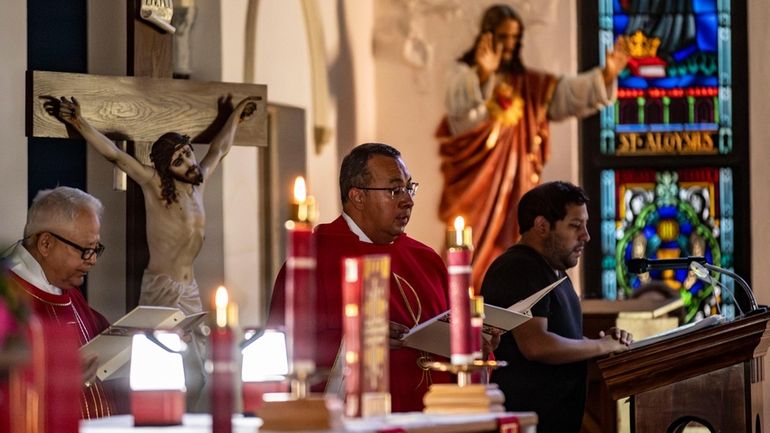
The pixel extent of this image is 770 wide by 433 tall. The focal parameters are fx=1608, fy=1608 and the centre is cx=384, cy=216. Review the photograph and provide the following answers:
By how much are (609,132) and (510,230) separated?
120cm

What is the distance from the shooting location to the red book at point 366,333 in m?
3.59

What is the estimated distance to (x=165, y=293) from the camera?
24.1 feet

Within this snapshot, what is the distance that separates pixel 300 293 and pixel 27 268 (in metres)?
2.43

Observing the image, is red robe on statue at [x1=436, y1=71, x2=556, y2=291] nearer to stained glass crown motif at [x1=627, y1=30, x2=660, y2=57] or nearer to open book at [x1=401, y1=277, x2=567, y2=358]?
stained glass crown motif at [x1=627, y1=30, x2=660, y2=57]

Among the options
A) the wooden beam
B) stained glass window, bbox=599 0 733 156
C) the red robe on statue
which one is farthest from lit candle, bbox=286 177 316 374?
stained glass window, bbox=599 0 733 156

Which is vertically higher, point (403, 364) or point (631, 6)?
point (631, 6)

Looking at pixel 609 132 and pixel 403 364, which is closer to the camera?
pixel 403 364

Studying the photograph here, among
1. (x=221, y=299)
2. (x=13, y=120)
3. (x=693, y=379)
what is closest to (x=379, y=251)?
(x=693, y=379)

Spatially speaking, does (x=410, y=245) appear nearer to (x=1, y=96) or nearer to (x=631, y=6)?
(x=1, y=96)

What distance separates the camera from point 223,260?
30.1 ft

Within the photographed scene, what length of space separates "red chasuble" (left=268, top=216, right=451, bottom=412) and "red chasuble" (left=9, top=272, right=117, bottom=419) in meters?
0.67

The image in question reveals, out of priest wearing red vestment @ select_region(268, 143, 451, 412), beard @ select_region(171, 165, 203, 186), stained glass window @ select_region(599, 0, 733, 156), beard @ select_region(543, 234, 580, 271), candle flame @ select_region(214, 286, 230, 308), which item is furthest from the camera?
stained glass window @ select_region(599, 0, 733, 156)

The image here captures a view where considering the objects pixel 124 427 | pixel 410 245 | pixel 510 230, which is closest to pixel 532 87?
pixel 510 230

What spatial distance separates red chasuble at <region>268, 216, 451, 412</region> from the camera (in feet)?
18.0
